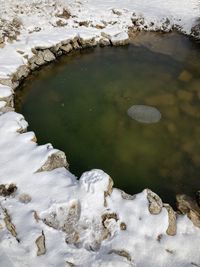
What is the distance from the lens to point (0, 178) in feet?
28.7

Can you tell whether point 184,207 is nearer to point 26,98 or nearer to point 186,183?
point 186,183

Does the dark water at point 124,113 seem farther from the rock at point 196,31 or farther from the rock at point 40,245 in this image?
the rock at point 40,245

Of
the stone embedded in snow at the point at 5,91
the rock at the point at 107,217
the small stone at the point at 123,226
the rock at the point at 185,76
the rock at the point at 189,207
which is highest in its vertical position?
the rock at the point at 185,76

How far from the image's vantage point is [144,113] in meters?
12.1

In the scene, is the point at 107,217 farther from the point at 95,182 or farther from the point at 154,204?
the point at 154,204

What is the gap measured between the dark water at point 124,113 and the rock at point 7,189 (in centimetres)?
207

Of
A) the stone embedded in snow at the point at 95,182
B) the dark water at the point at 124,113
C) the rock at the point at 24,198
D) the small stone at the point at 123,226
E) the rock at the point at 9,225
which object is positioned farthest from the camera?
the dark water at the point at 124,113

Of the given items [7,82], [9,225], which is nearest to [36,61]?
[7,82]

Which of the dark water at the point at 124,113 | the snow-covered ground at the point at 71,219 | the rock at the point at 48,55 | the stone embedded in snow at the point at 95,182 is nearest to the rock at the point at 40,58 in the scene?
the rock at the point at 48,55

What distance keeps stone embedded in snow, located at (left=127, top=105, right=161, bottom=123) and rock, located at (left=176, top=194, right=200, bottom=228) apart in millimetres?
3472

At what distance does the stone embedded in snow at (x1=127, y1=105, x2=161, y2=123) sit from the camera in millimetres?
11836

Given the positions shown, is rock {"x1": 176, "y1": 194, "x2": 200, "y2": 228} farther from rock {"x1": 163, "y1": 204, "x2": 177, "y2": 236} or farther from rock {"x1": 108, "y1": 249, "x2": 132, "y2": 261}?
rock {"x1": 108, "y1": 249, "x2": 132, "y2": 261}

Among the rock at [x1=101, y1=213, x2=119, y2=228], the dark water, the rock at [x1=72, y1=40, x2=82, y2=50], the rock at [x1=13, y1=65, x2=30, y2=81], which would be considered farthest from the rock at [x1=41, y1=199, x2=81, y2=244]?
the rock at [x1=72, y1=40, x2=82, y2=50]

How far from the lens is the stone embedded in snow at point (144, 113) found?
11836 mm
